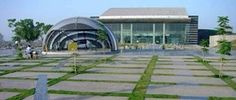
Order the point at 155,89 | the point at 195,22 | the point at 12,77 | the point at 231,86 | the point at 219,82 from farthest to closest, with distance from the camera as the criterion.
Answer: the point at 195,22 < the point at 12,77 < the point at 219,82 < the point at 231,86 < the point at 155,89

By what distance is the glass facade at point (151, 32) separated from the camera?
98.9 meters

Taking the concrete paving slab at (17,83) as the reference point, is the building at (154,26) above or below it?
above

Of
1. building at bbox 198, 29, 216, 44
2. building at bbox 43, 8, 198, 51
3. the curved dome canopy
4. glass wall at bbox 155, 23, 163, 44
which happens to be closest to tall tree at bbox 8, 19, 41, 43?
the curved dome canopy

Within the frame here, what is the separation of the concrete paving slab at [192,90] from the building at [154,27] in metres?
84.1

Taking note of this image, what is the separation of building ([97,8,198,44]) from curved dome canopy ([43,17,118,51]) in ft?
156

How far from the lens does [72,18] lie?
153 ft

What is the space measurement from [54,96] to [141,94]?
3215mm

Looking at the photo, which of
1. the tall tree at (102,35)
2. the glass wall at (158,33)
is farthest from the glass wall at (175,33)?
the tall tree at (102,35)

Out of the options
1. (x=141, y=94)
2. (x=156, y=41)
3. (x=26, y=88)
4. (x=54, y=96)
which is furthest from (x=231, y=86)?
(x=156, y=41)

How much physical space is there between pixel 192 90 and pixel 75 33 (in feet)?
121

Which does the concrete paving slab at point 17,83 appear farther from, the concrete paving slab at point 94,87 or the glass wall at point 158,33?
the glass wall at point 158,33

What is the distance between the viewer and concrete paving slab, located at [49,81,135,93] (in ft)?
44.3

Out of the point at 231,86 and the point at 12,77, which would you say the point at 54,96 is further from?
the point at 231,86

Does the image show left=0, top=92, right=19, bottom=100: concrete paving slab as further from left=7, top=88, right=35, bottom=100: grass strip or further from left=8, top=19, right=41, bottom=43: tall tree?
left=8, top=19, right=41, bottom=43: tall tree
